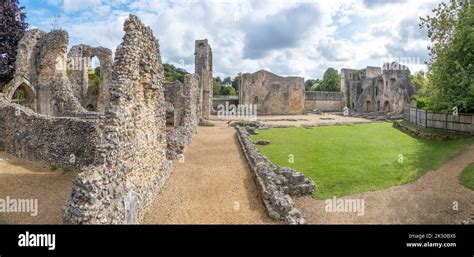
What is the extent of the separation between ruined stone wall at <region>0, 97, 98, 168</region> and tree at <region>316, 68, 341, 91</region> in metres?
72.4

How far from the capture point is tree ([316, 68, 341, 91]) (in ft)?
262

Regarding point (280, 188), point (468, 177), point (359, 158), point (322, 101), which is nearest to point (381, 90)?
point (322, 101)

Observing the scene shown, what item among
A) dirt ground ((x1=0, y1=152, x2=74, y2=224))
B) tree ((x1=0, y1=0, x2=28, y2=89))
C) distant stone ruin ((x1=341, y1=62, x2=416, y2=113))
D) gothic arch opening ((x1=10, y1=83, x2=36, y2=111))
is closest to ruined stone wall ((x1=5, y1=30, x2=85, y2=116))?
gothic arch opening ((x1=10, y1=83, x2=36, y2=111))

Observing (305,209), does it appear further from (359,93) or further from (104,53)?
(359,93)

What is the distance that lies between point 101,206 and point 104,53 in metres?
29.2

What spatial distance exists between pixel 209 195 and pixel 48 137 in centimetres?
839

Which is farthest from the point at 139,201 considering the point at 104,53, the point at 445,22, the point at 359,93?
the point at 359,93

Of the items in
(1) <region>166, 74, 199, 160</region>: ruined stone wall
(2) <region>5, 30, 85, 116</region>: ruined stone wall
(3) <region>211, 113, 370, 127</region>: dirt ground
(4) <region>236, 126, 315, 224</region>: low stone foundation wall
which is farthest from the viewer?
(3) <region>211, 113, 370, 127</region>: dirt ground

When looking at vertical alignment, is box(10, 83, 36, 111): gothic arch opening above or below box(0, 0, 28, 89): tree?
below

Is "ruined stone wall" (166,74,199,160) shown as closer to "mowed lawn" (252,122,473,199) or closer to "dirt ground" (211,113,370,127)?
"mowed lawn" (252,122,473,199)

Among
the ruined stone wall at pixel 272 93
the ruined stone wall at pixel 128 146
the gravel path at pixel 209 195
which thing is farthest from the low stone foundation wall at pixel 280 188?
the ruined stone wall at pixel 272 93

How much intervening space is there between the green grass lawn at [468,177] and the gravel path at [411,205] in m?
0.19

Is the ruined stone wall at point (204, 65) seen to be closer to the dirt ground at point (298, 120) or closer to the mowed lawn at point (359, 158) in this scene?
the dirt ground at point (298, 120)
